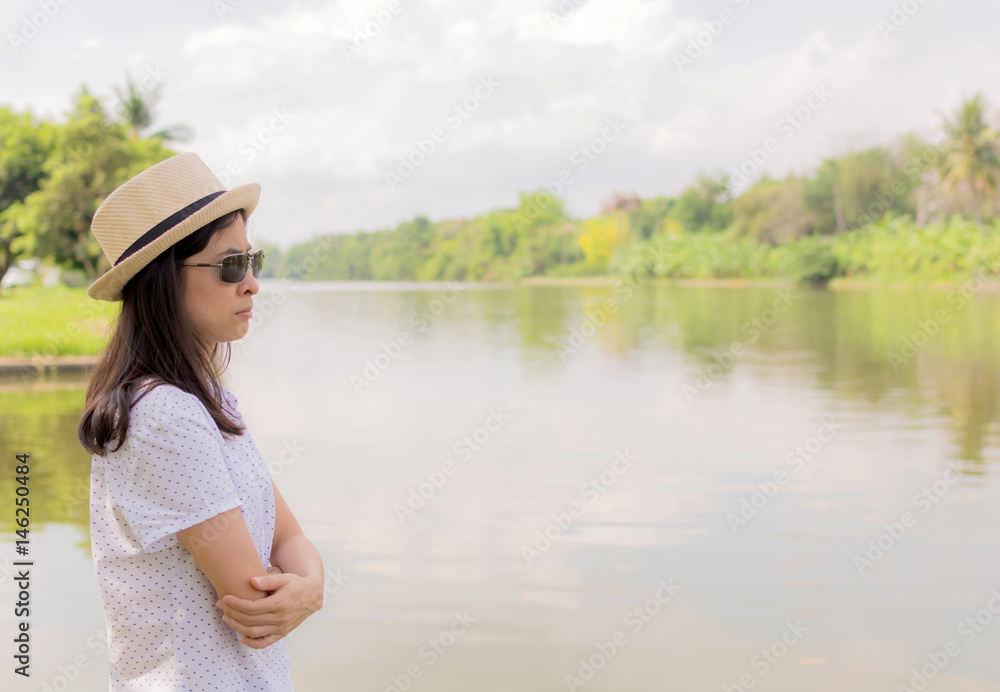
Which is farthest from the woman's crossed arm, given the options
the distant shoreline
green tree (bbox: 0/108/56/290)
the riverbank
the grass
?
the distant shoreline

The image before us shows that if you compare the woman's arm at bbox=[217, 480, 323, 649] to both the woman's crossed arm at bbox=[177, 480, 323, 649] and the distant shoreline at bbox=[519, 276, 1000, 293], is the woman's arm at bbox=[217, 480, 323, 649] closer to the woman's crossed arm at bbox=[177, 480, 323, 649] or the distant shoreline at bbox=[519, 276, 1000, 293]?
the woman's crossed arm at bbox=[177, 480, 323, 649]

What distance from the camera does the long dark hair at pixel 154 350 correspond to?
4.38 feet

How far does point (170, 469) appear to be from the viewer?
1.28 meters

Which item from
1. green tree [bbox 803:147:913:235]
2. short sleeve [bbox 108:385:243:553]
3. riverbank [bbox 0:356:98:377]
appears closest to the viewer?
short sleeve [bbox 108:385:243:553]

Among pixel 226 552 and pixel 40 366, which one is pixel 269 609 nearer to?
pixel 226 552

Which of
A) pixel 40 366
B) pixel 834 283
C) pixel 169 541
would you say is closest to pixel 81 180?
pixel 40 366

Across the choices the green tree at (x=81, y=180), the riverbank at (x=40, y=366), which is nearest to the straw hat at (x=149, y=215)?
the riverbank at (x=40, y=366)

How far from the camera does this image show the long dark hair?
1.33m

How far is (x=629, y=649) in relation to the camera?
12.2 ft

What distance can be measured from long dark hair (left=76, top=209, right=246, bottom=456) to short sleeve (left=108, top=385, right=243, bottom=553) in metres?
0.04

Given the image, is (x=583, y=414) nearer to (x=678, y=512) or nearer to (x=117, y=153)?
(x=678, y=512)

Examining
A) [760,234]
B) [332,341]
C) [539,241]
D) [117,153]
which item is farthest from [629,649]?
[539,241]

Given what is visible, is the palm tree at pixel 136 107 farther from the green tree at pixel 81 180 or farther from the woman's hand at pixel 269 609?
the woman's hand at pixel 269 609

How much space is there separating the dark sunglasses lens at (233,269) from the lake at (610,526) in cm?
27
